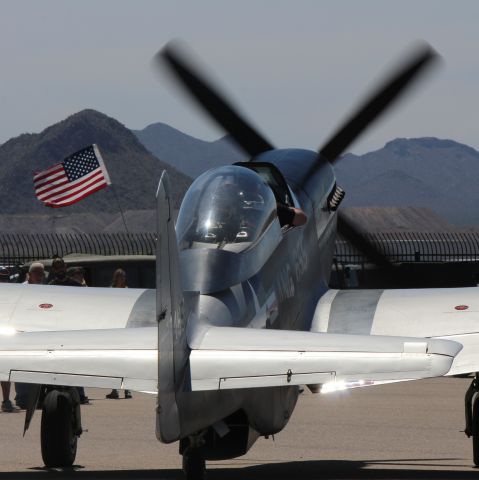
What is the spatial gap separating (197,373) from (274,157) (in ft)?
20.6

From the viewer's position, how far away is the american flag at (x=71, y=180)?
3434cm

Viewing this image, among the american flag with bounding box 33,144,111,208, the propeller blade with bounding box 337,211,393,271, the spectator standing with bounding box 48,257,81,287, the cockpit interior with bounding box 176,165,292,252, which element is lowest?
the spectator standing with bounding box 48,257,81,287

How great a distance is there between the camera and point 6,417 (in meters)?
16.7

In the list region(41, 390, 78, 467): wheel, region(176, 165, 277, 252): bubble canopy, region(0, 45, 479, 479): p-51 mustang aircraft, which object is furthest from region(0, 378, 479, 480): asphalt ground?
region(176, 165, 277, 252): bubble canopy

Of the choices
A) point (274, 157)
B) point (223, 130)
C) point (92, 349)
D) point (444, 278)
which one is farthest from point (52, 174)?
point (92, 349)

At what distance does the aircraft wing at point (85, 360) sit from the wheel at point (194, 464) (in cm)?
115

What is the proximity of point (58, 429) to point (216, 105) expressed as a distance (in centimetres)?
581

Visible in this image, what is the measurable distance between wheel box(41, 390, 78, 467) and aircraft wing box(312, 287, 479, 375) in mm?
2293

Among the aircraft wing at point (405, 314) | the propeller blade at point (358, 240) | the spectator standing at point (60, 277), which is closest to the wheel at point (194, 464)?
the aircraft wing at point (405, 314)

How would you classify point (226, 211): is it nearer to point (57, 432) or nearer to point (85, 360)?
point (85, 360)

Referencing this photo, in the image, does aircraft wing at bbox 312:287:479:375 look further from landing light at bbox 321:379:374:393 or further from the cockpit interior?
landing light at bbox 321:379:374:393

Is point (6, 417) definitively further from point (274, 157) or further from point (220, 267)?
point (220, 267)

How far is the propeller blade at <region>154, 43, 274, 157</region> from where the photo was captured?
16.7 m

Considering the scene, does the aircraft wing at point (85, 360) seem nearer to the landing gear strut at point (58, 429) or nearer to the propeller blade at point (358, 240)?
the landing gear strut at point (58, 429)
